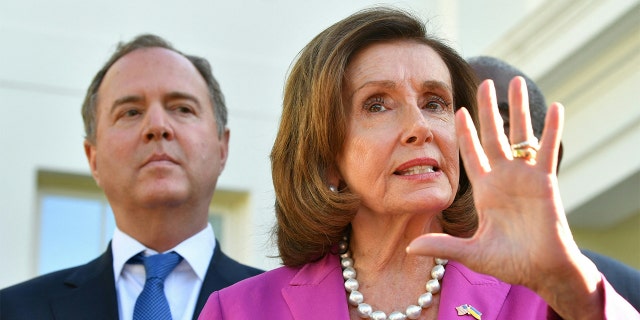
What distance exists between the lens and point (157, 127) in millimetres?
4531

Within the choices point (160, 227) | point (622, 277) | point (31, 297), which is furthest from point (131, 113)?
point (622, 277)

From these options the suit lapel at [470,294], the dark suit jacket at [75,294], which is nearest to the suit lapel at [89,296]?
the dark suit jacket at [75,294]

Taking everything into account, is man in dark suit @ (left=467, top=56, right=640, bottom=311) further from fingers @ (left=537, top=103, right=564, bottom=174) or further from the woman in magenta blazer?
fingers @ (left=537, top=103, right=564, bottom=174)

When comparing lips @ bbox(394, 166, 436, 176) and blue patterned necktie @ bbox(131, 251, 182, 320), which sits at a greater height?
lips @ bbox(394, 166, 436, 176)

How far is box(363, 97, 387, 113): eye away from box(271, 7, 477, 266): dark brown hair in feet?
0.20

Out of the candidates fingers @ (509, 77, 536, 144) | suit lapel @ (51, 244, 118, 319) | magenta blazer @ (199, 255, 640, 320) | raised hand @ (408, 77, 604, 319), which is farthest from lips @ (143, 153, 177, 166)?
fingers @ (509, 77, 536, 144)

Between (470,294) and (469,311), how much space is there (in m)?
0.08

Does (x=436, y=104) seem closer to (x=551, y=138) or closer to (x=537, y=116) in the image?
(x=551, y=138)

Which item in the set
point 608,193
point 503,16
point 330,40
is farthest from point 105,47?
point 330,40

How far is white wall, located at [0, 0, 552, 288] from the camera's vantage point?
7.20 metres

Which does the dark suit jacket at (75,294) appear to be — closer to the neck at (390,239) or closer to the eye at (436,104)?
Answer: the neck at (390,239)

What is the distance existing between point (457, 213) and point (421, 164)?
0.97ft

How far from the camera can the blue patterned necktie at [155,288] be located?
4.10 meters

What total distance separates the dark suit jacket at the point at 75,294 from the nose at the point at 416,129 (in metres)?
1.27
